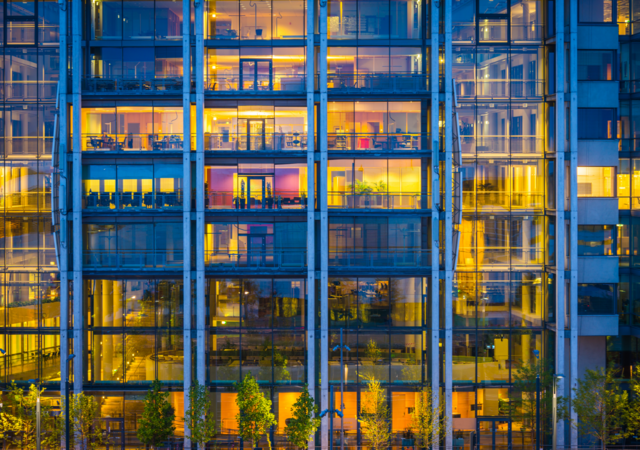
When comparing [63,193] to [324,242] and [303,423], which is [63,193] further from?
[303,423]

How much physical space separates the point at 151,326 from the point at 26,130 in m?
11.6

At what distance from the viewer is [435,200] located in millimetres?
25766

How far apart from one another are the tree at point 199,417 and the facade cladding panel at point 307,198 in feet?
5.67

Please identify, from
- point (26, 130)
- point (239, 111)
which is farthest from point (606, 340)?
point (26, 130)

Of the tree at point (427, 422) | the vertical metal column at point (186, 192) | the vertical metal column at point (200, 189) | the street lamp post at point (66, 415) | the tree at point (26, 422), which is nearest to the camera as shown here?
the tree at point (26, 422)

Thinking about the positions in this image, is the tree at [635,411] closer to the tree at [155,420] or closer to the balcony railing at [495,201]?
the balcony railing at [495,201]

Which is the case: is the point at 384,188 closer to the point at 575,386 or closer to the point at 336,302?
the point at 336,302

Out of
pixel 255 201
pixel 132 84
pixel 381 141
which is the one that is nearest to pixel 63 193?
pixel 132 84

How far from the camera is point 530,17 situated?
26.4 metres

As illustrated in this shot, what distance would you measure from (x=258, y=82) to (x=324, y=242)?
8.69 metres

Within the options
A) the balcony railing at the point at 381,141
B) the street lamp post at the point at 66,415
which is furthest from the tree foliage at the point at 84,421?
the balcony railing at the point at 381,141

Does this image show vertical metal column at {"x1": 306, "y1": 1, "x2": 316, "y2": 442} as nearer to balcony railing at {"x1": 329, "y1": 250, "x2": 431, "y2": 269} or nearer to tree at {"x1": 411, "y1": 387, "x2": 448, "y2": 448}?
balcony railing at {"x1": 329, "y1": 250, "x2": 431, "y2": 269}

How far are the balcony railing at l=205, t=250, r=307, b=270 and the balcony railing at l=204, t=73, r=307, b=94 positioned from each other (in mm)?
8140

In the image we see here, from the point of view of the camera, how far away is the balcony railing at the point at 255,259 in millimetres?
25938
